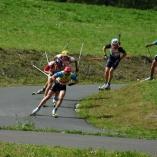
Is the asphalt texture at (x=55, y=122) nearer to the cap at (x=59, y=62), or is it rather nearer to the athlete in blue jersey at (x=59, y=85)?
the athlete in blue jersey at (x=59, y=85)

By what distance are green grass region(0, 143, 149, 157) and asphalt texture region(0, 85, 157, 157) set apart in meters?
0.70

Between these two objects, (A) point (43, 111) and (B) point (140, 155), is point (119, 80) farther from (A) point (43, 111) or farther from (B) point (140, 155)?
(B) point (140, 155)

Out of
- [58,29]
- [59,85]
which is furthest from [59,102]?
[58,29]

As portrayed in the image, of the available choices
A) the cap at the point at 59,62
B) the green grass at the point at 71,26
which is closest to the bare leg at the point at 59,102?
the cap at the point at 59,62

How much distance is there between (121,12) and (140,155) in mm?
45724

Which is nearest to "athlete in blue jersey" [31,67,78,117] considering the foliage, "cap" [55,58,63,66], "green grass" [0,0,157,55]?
"cap" [55,58,63,66]

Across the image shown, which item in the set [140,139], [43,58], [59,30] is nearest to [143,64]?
[43,58]

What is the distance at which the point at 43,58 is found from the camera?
116 ft

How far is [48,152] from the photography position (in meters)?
13.8

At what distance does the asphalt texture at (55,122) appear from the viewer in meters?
15.4

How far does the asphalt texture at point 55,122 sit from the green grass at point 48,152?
0.70 m

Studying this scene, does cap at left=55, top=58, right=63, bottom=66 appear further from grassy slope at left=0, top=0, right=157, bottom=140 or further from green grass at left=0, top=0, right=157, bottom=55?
green grass at left=0, top=0, right=157, bottom=55

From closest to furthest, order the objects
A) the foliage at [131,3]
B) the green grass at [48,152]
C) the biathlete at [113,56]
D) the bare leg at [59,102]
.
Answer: the green grass at [48,152] → the bare leg at [59,102] → the biathlete at [113,56] → the foliage at [131,3]

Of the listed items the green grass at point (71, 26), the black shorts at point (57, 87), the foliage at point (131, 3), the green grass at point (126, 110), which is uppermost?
the foliage at point (131, 3)
